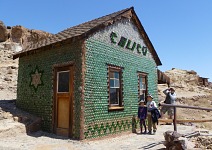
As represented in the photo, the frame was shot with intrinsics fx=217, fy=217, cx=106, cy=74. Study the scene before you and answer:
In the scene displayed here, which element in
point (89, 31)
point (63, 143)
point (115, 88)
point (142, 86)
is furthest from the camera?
point (142, 86)

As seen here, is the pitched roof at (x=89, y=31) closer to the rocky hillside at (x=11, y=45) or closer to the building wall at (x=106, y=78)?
the building wall at (x=106, y=78)

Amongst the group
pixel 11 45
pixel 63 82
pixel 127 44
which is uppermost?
pixel 11 45

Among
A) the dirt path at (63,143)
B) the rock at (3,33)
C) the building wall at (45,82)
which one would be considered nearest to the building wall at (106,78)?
the building wall at (45,82)

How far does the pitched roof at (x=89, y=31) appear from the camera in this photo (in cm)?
930

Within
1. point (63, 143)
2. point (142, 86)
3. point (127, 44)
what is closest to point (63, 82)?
point (63, 143)

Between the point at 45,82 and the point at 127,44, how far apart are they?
15.5 feet

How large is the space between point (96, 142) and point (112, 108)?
1858 millimetres

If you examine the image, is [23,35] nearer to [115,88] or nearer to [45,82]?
[45,82]

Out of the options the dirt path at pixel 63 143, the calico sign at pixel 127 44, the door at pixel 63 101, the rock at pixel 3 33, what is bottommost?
the dirt path at pixel 63 143

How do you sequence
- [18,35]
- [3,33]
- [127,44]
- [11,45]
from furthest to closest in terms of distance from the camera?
[18,35], [3,33], [11,45], [127,44]

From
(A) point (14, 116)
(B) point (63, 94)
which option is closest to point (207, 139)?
(B) point (63, 94)

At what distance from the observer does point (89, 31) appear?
907 cm

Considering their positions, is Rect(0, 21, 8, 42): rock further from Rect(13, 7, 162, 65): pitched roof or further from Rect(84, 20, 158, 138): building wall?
Rect(84, 20, 158, 138): building wall

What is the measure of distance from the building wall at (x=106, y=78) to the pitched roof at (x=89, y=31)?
1.10ft
